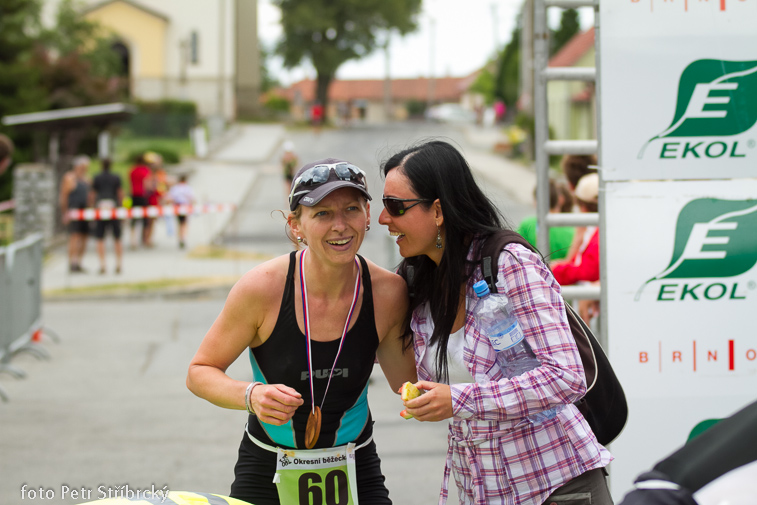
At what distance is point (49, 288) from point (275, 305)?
12726mm

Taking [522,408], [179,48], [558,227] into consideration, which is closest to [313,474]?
[522,408]

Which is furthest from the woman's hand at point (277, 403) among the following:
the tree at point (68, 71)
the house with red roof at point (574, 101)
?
the house with red roof at point (574, 101)

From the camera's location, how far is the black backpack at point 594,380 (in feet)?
8.43

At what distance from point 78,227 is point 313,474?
45.2ft

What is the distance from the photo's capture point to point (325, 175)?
8.79ft

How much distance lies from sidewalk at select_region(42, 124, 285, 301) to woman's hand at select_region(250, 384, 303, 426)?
37.7 feet

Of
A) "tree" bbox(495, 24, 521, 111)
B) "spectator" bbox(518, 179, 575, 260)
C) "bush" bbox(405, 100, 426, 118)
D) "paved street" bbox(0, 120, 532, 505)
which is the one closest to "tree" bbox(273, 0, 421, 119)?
"tree" bbox(495, 24, 521, 111)

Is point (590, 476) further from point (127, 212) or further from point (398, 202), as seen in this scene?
point (127, 212)

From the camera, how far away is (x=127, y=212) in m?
16.3

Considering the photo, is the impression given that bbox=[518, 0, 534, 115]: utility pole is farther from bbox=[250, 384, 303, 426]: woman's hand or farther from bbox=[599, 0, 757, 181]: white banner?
bbox=[250, 384, 303, 426]: woman's hand

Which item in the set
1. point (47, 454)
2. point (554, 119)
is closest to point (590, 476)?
point (47, 454)

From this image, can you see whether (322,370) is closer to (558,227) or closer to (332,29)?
(558,227)

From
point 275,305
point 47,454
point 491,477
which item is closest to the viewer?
point 491,477

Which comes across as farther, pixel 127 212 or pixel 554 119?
pixel 554 119
